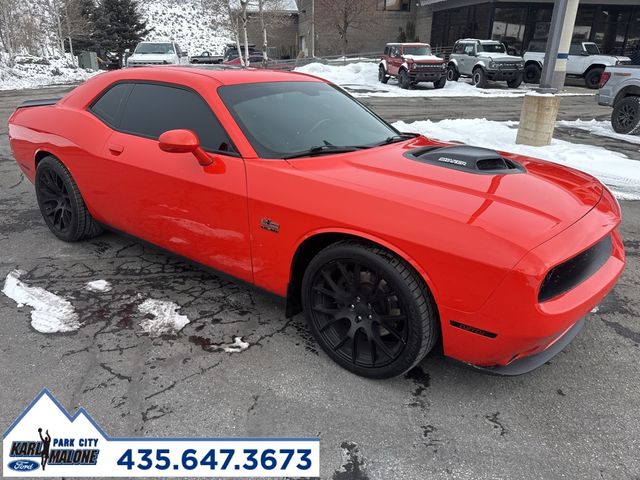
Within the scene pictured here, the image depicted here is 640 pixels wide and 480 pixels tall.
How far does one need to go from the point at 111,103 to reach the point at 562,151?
23.8ft

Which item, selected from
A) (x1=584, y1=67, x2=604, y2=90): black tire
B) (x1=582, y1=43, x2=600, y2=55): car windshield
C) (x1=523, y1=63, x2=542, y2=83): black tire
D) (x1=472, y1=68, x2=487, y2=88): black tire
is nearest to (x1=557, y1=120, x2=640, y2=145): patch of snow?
(x1=472, y1=68, x2=487, y2=88): black tire

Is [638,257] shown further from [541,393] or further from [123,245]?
[123,245]

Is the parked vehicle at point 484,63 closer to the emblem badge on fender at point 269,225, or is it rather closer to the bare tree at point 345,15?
the bare tree at point 345,15

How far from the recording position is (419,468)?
204 cm

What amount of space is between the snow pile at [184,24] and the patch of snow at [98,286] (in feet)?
171

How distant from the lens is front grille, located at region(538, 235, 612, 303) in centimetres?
213

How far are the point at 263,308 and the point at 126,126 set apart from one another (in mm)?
1675

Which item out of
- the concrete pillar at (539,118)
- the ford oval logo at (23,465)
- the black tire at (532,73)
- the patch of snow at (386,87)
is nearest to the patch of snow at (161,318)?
the ford oval logo at (23,465)

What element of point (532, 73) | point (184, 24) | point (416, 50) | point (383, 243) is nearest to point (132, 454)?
point (383, 243)

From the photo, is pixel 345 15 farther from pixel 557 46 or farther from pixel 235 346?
pixel 235 346

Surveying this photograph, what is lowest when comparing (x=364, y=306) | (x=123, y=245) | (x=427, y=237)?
(x=123, y=245)

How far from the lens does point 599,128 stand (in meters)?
11.1

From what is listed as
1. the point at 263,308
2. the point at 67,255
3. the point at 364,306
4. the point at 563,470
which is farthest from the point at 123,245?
the point at 563,470

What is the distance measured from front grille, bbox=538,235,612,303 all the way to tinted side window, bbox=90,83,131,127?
314 centimetres
